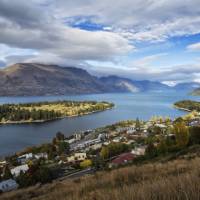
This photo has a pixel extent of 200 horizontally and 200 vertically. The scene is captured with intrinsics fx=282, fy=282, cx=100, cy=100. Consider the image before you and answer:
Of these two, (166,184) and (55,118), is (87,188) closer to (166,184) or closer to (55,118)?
(166,184)

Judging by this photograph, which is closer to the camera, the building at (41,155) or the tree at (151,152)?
the tree at (151,152)

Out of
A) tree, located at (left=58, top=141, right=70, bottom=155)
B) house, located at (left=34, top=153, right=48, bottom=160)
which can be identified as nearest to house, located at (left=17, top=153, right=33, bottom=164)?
house, located at (left=34, top=153, right=48, bottom=160)

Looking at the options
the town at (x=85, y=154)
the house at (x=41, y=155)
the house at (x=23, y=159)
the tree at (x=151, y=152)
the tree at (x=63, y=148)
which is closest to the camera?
the tree at (x=151, y=152)

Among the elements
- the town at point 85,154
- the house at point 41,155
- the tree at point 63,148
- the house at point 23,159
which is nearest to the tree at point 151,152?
the town at point 85,154

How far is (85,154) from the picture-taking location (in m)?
28.8

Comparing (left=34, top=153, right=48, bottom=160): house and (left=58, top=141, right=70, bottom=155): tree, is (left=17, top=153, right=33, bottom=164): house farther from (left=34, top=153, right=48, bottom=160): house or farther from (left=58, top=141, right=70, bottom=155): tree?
(left=58, top=141, right=70, bottom=155): tree

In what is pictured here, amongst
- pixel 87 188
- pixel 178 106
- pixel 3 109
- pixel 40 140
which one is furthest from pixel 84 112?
pixel 87 188

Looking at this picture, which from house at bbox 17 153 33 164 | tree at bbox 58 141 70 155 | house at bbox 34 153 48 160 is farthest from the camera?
tree at bbox 58 141 70 155

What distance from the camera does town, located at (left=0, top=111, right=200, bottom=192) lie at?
15.2m

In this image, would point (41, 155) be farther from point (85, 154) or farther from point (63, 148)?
point (85, 154)

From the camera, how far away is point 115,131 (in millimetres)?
48531

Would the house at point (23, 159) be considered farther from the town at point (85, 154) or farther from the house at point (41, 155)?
the house at point (41, 155)

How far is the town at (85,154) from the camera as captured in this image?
15.2m

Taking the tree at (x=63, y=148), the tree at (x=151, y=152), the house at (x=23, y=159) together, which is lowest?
the house at (x=23, y=159)
